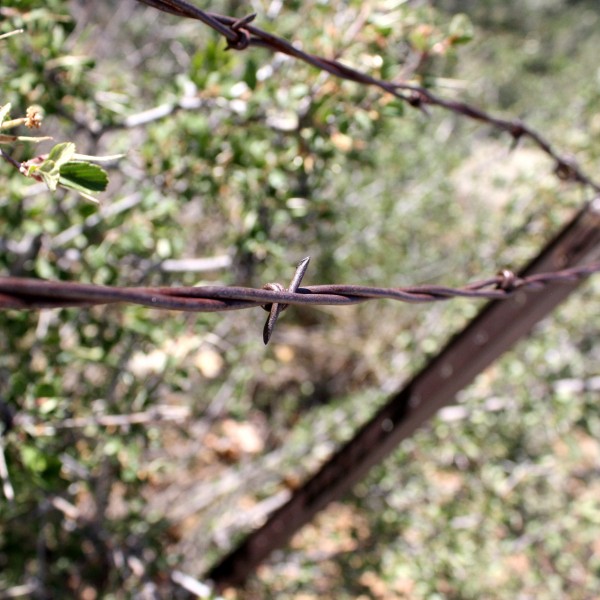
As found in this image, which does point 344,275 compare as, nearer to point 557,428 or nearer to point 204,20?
point 557,428

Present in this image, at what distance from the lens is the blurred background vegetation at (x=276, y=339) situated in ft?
5.48

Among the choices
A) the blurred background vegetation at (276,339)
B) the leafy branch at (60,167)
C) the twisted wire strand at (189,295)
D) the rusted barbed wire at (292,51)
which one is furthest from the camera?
the blurred background vegetation at (276,339)

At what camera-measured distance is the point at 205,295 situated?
707 millimetres

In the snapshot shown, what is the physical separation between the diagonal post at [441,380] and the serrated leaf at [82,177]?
1.07m

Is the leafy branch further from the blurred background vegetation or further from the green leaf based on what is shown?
the blurred background vegetation

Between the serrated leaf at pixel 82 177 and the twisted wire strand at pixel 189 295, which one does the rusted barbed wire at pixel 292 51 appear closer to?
the serrated leaf at pixel 82 177

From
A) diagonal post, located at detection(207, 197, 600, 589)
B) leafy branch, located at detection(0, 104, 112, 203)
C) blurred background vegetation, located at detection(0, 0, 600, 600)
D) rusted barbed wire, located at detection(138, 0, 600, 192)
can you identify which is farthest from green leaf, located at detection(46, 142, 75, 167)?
A: diagonal post, located at detection(207, 197, 600, 589)

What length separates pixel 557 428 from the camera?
2615 mm

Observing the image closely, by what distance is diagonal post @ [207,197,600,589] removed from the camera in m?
1.54

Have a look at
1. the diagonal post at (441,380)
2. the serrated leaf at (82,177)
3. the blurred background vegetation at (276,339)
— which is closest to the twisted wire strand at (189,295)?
the serrated leaf at (82,177)

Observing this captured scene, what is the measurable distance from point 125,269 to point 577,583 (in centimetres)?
255

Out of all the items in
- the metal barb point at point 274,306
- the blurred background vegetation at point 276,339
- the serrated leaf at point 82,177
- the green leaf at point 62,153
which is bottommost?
the blurred background vegetation at point 276,339

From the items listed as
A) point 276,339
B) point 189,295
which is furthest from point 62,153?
point 276,339

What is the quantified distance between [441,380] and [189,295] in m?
1.16
